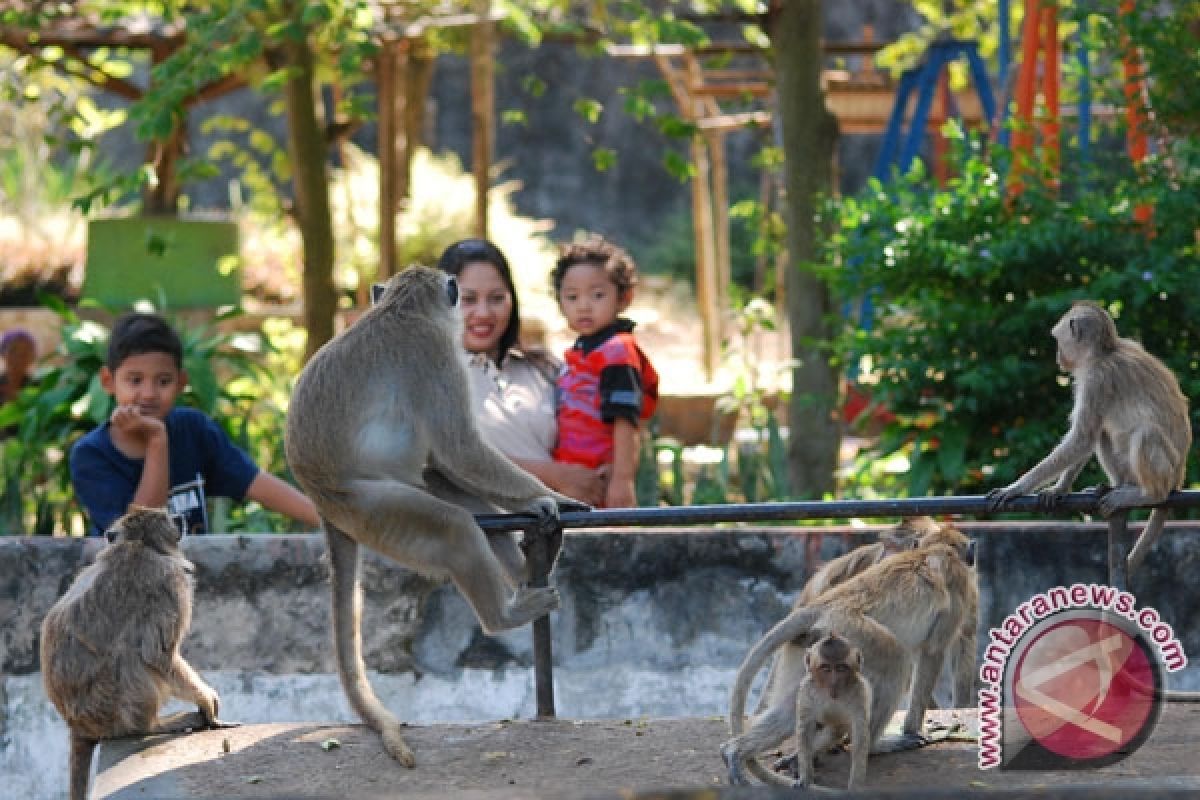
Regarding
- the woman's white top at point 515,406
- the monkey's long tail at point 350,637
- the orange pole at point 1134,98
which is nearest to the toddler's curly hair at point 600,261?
the woman's white top at point 515,406

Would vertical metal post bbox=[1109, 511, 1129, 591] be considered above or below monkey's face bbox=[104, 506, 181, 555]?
below

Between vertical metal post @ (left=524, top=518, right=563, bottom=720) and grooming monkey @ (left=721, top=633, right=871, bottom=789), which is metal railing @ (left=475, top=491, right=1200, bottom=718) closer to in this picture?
vertical metal post @ (left=524, top=518, right=563, bottom=720)

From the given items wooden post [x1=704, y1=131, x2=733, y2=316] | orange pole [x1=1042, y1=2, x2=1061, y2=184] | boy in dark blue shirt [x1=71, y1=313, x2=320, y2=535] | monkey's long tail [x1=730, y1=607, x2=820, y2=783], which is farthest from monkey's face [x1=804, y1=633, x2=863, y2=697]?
wooden post [x1=704, y1=131, x2=733, y2=316]

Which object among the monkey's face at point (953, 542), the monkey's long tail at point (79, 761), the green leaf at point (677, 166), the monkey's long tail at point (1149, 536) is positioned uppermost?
the green leaf at point (677, 166)

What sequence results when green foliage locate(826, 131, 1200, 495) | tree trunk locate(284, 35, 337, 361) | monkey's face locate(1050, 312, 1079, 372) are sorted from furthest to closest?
tree trunk locate(284, 35, 337, 361) → green foliage locate(826, 131, 1200, 495) → monkey's face locate(1050, 312, 1079, 372)

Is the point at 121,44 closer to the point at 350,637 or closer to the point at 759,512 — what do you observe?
the point at 350,637

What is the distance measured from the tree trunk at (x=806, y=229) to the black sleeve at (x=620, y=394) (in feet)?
7.70

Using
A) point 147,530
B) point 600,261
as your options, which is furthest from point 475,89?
point 147,530

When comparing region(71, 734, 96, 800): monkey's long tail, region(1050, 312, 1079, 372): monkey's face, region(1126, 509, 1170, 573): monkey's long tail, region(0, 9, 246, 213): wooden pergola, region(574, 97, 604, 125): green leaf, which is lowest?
region(71, 734, 96, 800): monkey's long tail

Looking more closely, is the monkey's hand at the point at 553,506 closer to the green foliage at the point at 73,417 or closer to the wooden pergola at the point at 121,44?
the green foliage at the point at 73,417

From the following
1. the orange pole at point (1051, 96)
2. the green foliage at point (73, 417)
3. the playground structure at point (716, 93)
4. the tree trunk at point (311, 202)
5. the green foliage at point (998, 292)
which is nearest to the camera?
the green foliage at point (998, 292)

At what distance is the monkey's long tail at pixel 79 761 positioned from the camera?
4.22 meters

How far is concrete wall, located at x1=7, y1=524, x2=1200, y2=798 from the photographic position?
5.13 m

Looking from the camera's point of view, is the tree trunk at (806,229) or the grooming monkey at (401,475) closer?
the grooming monkey at (401,475)
